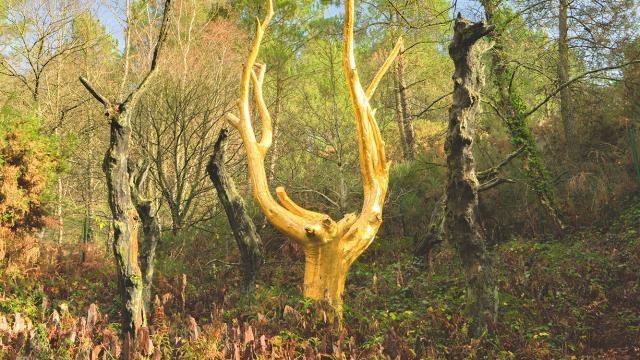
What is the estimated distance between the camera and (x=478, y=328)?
17.1 feet

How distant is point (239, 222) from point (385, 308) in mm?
2450

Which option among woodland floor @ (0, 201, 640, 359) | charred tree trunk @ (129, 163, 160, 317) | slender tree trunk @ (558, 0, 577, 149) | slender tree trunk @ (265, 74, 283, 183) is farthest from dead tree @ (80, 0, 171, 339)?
slender tree trunk @ (558, 0, 577, 149)

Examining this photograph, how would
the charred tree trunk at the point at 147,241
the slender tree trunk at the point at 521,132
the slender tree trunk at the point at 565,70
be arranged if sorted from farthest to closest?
the slender tree trunk at the point at 565,70, the slender tree trunk at the point at 521,132, the charred tree trunk at the point at 147,241

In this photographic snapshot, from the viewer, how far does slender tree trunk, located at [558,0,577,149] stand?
9773 millimetres

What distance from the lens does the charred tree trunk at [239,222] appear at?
23.9 ft

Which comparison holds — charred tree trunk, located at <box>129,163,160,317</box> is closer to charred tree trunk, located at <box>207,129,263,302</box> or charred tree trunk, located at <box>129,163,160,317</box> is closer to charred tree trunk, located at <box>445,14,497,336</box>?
charred tree trunk, located at <box>207,129,263,302</box>

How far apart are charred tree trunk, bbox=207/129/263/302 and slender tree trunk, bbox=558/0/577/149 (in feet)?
21.7

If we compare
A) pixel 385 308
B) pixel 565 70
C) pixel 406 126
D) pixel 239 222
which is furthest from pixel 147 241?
pixel 406 126

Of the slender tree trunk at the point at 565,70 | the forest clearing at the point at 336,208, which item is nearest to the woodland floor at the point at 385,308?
the forest clearing at the point at 336,208

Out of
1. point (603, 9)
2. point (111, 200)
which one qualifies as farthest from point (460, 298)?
point (603, 9)

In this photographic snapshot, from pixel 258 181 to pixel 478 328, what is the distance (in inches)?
124

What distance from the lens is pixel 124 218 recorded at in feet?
17.7

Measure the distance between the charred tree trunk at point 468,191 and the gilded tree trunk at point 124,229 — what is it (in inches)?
137

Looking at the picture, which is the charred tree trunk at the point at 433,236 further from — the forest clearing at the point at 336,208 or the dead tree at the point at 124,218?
the dead tree at the point at 124,218
